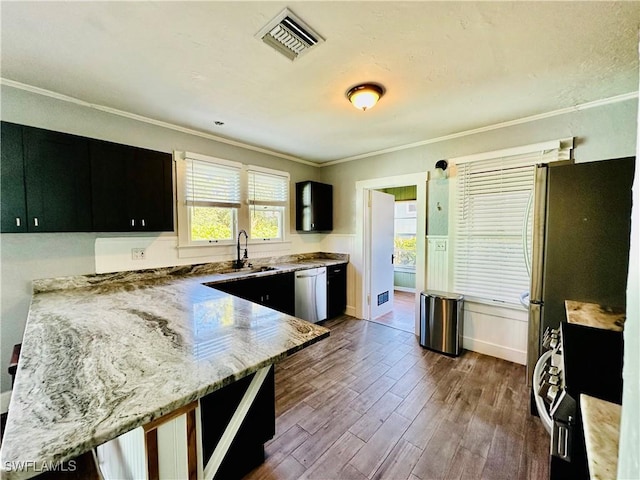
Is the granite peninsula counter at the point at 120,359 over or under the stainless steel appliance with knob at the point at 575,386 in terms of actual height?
over

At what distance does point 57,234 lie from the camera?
2.25m

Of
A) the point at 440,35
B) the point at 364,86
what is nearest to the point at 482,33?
the point at 440,35

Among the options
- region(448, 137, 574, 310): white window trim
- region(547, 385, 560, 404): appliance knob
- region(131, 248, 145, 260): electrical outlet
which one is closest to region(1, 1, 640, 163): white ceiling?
region(448, 137, 574, 310): white window trim

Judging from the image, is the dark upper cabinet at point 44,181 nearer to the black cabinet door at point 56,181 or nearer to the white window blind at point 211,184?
the black cabinet door at point 56,181

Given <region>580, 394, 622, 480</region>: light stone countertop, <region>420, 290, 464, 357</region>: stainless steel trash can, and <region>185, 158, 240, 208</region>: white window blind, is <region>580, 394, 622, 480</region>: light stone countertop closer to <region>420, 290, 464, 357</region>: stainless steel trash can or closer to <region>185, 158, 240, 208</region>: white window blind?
<region>420, 290, 464, 357</region>: stainless steel trash can

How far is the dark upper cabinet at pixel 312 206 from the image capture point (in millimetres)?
4152

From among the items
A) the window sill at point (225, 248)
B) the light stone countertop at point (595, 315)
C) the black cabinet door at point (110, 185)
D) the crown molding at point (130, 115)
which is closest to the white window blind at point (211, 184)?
the crown molding at point (130, 115)

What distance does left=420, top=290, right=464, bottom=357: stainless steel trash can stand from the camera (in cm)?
293

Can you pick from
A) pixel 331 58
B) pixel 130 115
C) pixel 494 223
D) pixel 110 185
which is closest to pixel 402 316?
pixel 494 223

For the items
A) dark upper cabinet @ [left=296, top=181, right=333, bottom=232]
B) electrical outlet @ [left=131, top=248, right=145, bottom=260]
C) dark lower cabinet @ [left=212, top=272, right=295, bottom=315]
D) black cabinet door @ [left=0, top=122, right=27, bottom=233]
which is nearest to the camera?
black cabinet door @ [left=0, top=122, right=27, bottom=233]

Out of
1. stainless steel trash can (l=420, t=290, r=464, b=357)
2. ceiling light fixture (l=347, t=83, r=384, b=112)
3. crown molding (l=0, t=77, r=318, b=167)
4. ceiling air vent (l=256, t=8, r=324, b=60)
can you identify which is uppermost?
ceiling air vent (l=256, t=8, r=324, b=60)

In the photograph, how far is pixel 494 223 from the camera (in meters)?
2.86

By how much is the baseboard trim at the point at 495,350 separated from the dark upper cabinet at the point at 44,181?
4.07 m

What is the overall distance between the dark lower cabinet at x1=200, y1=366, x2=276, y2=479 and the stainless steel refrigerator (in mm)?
2030
